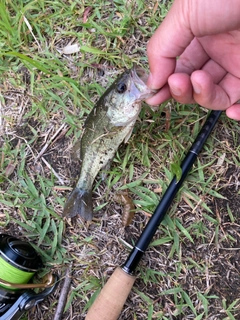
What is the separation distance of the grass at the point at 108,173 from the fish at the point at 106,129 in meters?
0.14

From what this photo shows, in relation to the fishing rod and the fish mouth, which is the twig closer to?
the fishing rod

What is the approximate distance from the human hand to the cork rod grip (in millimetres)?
1259

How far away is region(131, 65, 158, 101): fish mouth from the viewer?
250 centimetres

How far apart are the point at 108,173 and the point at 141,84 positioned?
→ 82cm

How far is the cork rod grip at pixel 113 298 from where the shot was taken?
2578 millimetres

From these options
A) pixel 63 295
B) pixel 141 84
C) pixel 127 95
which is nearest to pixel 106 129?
pixel 127 95

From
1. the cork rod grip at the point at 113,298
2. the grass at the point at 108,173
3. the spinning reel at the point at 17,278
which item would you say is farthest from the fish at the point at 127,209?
the spinning reel at the point at 17,278

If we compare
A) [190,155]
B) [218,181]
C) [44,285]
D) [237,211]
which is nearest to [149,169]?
[190,155]

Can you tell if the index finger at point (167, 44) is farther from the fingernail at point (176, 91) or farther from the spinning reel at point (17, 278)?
the spinning reel at point (17, 278)

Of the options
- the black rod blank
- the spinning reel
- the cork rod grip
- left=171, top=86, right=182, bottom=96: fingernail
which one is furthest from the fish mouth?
the spinning reel

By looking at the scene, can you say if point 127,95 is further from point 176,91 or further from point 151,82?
point 176,91

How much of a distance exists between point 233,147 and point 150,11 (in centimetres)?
133

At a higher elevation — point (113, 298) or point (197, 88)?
point (197, 88)

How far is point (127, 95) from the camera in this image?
8.40ft
